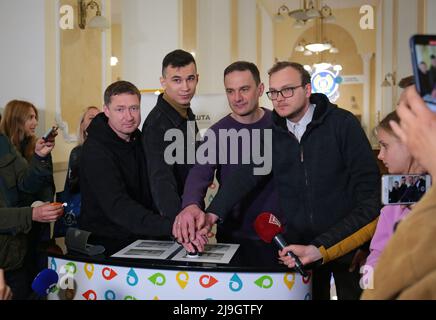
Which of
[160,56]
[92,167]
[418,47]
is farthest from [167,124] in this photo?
[160,56]

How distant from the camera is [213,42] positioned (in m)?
7.94

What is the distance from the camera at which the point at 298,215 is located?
2.23 meters

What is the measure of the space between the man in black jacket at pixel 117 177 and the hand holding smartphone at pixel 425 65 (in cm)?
141

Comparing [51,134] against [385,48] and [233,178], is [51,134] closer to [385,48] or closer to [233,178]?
[233,178]

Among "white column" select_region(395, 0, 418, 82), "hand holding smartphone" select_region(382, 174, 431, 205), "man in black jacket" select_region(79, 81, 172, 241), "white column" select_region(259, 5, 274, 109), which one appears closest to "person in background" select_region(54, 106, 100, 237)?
"man in black jacket" select_region(79, 81, 172, 241)

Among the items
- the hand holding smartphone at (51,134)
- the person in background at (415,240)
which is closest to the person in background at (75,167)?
the hand holding smartphone at (51,134)

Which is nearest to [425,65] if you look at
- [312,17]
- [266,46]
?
[312,17]

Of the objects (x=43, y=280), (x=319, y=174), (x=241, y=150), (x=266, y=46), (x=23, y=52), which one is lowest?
(x=43, y=280)

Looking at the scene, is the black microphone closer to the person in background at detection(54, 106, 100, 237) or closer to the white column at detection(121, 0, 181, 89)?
the person in background at detection(54, 106, 100, 237)

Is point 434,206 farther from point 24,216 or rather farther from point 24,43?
point 24,43

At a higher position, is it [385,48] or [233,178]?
[385,48]

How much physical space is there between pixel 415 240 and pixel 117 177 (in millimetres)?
1635

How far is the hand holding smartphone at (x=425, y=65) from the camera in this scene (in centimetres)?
95

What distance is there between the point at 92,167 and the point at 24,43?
223 cm
